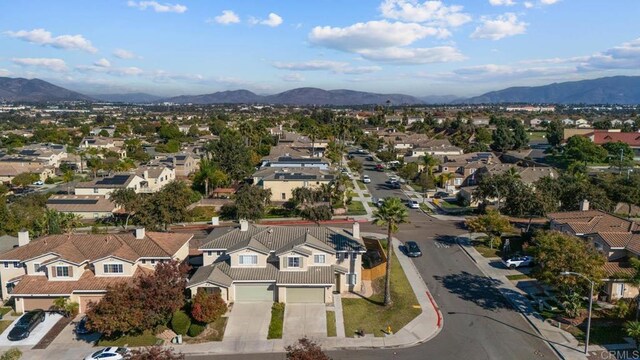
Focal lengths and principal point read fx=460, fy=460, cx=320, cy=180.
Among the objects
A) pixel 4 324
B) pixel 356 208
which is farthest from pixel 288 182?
pixel 4 324

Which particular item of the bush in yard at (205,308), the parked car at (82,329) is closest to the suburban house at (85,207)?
the parked car at (82,329)

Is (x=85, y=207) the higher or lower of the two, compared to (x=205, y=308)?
lower

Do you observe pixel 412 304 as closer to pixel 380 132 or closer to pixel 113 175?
pixel 113 175

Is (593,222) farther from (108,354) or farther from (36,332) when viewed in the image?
(36,332)

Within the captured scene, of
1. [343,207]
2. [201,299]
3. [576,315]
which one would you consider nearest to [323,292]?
[201,299]

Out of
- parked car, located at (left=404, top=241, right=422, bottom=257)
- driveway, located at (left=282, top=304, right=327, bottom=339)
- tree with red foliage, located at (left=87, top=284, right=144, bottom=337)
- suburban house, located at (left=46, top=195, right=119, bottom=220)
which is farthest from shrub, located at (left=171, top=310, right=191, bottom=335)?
suburban house, located at (left=46, top=195, right=119, bottom=220)

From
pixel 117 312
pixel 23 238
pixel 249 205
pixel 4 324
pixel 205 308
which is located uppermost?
pixel 23 238

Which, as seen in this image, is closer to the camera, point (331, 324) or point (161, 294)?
point (161, 294)
